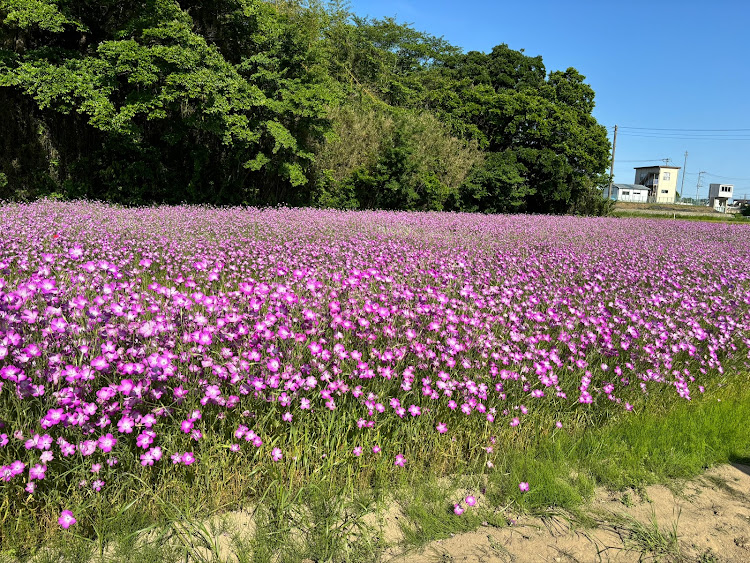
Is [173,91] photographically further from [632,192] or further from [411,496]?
[632,192]

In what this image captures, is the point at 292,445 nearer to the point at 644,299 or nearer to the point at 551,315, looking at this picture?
the point at 551,315

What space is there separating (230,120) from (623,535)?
1199 cm

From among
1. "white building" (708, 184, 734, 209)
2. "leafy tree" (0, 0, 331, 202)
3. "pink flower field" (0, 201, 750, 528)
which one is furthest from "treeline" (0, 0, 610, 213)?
"white building" (708, 184, 734, 209)

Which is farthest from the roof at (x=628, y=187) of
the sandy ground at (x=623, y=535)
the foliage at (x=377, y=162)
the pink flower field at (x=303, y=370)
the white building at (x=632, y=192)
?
the sandy ground at (x=623, y=535)

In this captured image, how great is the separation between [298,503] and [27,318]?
1440 millimetres

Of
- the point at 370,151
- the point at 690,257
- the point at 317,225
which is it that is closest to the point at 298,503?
the point at 317,225

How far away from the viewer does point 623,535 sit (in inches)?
80.1

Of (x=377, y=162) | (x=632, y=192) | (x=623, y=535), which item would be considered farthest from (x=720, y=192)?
(x=623, y=535)

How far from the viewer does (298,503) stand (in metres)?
1.95

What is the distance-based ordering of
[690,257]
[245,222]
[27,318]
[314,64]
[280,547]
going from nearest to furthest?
1. [280,547]
2. [27,318]
3. [690,257]
4. [245,222]
5. [314,64]

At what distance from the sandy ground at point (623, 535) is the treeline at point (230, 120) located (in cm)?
1157

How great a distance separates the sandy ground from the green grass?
0.04 metres

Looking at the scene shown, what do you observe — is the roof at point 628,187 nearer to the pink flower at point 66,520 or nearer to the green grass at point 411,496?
the green grass at point 411,496

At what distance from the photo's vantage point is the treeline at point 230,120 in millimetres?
11070
